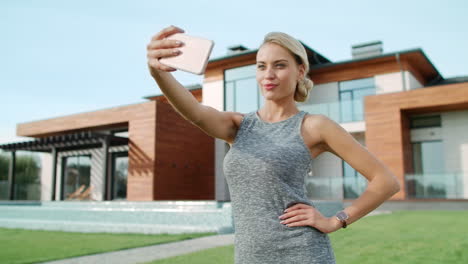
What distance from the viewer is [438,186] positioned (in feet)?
56.9

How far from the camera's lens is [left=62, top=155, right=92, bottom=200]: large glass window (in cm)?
2494

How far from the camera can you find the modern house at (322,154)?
1866 cm

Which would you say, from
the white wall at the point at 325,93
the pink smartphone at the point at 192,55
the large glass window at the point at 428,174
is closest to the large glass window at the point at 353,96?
the white wall at the point at 325,93

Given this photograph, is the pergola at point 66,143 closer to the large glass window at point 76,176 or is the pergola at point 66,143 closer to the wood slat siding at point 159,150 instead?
the large glass window at point 76,176

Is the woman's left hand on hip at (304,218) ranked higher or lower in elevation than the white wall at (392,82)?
lower

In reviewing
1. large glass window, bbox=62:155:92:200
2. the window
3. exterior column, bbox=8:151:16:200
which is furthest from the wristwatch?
exterior column, bbox=8:151:16:200

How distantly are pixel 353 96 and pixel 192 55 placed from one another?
21214 mm

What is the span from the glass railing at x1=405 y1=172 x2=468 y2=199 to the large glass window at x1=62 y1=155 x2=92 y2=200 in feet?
57.3

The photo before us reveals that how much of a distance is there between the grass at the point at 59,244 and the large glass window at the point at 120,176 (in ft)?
39.9

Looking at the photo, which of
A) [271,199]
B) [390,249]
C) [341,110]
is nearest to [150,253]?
[390,249]

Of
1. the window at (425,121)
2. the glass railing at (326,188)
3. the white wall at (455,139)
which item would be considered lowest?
the glass railing at (326,188)

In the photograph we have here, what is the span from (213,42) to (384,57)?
20653mm

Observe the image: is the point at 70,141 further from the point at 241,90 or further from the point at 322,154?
the point at 322,154

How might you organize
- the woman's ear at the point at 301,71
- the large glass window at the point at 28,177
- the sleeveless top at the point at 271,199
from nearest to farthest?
the sleeveless top at the point at 271,199 < the woman's ear at the point at 301,71 < the large glass window at the point at 28,177
